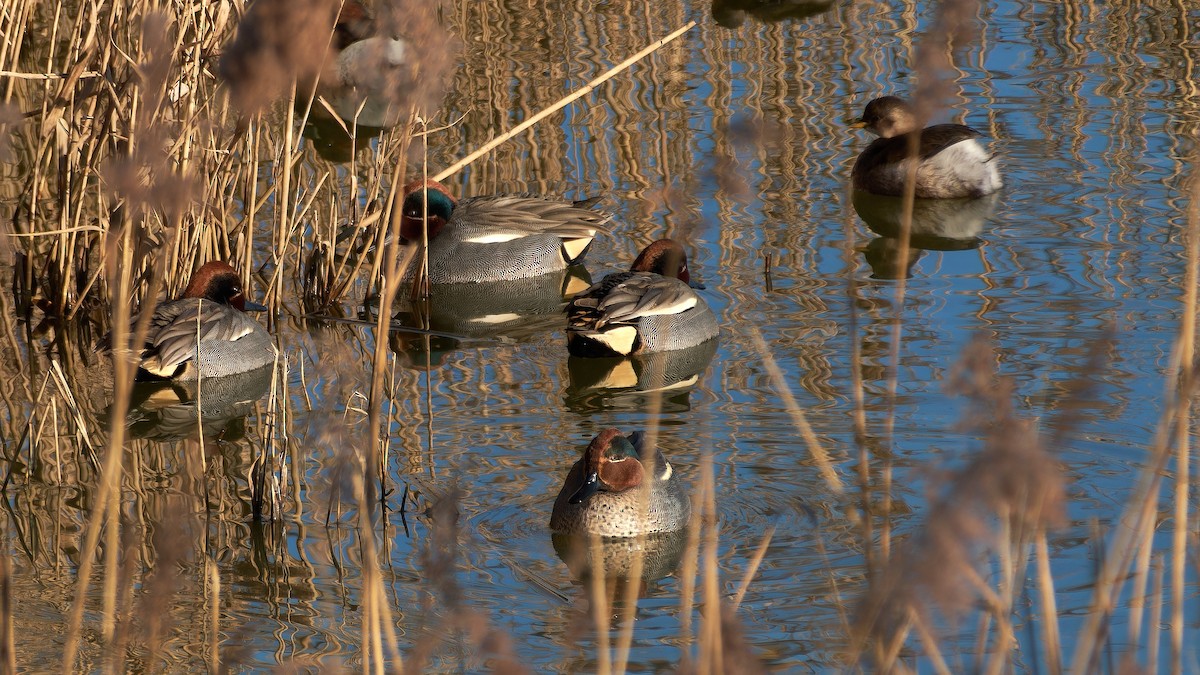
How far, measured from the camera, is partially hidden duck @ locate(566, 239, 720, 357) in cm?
780

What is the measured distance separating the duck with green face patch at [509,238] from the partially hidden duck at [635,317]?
1336mm

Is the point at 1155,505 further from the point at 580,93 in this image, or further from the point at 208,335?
the point at 208,335

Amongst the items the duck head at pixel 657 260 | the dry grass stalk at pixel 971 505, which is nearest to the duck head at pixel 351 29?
the duck head at pixel 657 260

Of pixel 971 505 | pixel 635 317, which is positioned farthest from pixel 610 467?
pixel 971 505

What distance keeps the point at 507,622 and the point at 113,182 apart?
312 centimetres

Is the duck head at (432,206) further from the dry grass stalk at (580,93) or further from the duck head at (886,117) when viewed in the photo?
the duck head at (886,117)

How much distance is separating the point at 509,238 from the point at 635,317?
1.87 metres

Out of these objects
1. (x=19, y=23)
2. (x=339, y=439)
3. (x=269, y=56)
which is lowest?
(x=339, y=439)

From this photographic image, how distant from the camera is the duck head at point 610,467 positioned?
5.74 metres

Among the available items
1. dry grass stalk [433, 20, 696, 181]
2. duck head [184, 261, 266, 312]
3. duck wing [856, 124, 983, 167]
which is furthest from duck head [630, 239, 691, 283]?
duck wing [856, 124, 983, 167]

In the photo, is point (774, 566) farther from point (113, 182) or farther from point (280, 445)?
point (113, 182)

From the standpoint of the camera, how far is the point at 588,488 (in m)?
5.72

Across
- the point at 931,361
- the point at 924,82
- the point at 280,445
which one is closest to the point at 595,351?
the point at 931,361

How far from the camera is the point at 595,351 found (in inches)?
314
